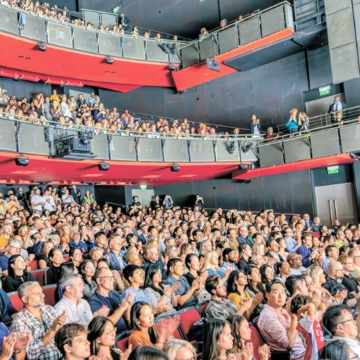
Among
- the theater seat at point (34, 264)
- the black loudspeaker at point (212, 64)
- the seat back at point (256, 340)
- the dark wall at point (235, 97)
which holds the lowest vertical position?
the seat back at point (256, 340)

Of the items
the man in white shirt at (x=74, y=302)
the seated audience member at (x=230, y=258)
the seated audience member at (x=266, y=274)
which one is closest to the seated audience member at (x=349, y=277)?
the seated audience member at (x=266, y=274)

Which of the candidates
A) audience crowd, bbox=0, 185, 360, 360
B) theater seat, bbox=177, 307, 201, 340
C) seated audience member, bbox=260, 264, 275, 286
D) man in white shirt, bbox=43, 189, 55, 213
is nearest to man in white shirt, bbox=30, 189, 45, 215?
man in white shirt, bbox=43, 189, 55, 213

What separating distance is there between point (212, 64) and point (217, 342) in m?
7.66

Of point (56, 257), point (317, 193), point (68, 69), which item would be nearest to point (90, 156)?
point (68, 69)

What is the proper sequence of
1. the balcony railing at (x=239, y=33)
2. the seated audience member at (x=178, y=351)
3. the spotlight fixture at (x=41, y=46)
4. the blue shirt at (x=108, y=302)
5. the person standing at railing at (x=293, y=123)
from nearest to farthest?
1. the seated audience member at (x=178, y=351)
2. the blue shirt at (x=108, y=302)
3. the spotlight fixture at (x=41, y=46)
4. the balcony railing at (x=239, y=33)
5. the person standing at railing at (x=293, y=123)

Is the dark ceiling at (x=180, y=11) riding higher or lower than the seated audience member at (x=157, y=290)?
higher

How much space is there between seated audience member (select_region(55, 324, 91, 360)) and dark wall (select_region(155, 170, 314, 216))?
7.56 metres

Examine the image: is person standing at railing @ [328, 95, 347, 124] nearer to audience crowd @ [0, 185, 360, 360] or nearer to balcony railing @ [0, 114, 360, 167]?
balcony railing @ [0, 114, 360, 167]

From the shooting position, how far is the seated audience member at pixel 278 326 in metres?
2.12

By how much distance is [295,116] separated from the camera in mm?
8320

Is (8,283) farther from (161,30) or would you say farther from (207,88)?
(161,30)

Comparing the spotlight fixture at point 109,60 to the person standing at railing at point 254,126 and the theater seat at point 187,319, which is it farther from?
the theater seat at point 187,319

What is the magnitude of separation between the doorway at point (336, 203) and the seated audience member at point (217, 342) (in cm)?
701

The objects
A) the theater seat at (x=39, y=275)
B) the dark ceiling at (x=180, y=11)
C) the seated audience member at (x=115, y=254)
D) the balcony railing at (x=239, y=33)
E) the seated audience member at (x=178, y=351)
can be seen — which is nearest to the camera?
the seated audience member at (x=178, y=351)
